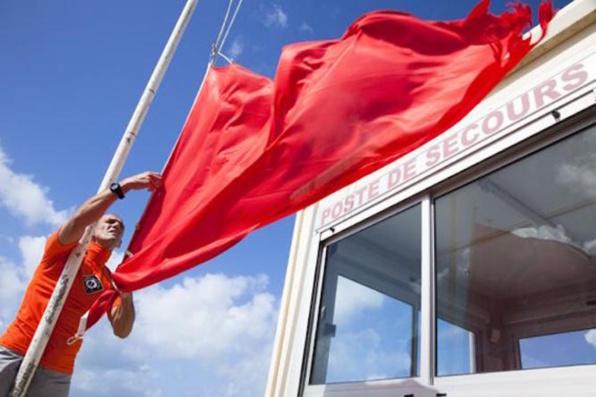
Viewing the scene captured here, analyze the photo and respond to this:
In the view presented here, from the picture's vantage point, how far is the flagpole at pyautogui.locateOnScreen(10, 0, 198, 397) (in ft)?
6.30

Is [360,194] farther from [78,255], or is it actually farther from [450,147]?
[78,255]

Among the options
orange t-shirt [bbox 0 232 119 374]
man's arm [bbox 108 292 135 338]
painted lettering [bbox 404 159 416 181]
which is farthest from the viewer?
painted lettering [bbox 404 159 416 181]

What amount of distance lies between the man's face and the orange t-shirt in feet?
0.50

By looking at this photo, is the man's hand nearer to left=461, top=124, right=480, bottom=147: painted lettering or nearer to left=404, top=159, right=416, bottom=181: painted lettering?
left=404, top=159, right=416, bottom=181: painted lettering

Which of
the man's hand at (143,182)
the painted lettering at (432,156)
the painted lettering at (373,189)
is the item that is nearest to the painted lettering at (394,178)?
the painted lettering at (373,189)

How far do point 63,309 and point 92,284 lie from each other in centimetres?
16

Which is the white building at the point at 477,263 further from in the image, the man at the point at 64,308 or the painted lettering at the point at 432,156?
the man at the point at 64,308

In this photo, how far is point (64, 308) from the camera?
2135 millimetres

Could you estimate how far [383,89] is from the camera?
2.18 m

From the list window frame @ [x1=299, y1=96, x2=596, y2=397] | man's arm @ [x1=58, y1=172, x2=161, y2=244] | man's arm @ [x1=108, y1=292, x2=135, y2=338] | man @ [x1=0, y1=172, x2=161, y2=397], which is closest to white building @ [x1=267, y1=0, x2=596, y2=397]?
window frame @ [x1=299, y1=96, x2=596, y2=397]

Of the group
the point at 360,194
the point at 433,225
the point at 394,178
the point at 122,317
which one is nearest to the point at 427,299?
the point at 433,225

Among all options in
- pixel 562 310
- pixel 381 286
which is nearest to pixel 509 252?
pixel 562 310

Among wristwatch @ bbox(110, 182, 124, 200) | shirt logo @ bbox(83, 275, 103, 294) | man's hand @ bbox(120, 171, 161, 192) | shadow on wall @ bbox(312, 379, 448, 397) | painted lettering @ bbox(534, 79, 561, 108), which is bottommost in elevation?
shadow on wall @ bbox(312, 379, 448, 397)

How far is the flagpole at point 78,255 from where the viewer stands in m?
1.92
